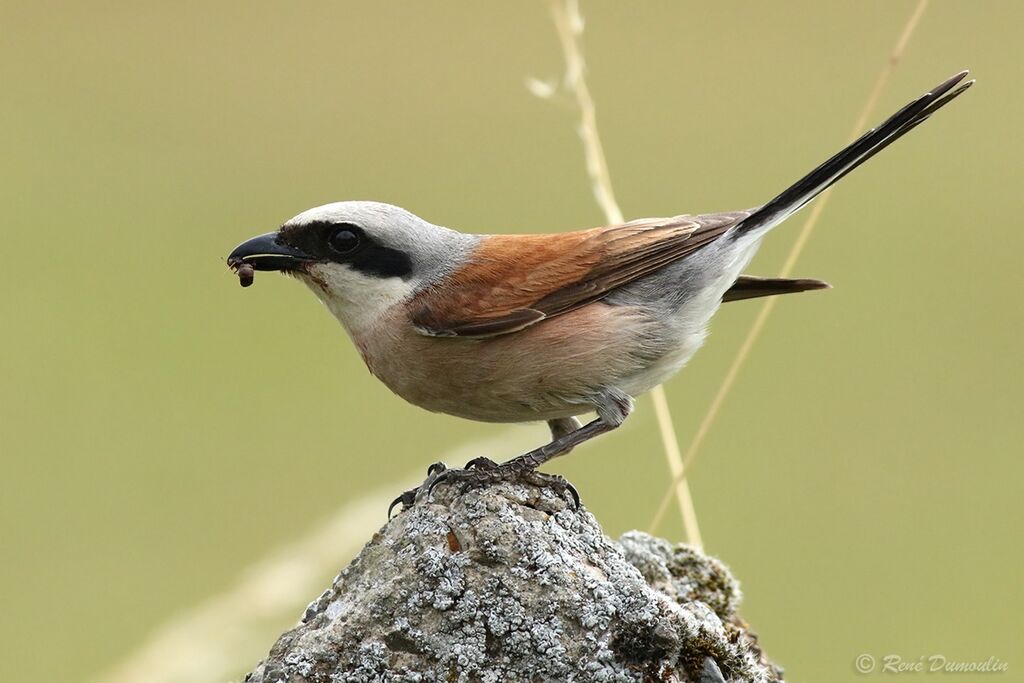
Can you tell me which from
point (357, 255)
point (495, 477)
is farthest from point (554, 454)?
point (357, 255)

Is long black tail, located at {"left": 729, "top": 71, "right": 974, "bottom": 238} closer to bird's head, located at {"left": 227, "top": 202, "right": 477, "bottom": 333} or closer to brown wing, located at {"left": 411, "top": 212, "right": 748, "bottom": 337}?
brown wing, located at {"left": 411, "top": 212, "right": 748, "bottom": 337}

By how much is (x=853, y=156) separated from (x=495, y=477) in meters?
1.93

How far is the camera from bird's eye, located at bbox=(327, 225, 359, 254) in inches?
208

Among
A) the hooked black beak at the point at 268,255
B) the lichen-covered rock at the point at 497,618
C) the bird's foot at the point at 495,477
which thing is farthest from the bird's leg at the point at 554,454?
the hooked black beak at the point at 268,255

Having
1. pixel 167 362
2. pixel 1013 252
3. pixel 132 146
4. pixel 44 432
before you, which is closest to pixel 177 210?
pixel 132 146

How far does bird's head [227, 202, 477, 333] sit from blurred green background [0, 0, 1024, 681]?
80 cm

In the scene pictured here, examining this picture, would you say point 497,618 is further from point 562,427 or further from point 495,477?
point 562,427

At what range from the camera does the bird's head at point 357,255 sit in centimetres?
525

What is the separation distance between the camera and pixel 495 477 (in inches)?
178

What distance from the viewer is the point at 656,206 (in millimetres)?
16297

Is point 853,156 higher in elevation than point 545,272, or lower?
higher

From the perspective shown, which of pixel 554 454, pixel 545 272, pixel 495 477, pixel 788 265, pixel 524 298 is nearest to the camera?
pixel 495 477

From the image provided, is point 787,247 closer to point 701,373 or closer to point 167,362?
point 701,373

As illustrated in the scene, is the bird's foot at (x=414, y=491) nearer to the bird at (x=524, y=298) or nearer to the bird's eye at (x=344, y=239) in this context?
the bird at (x=524, y=298)
